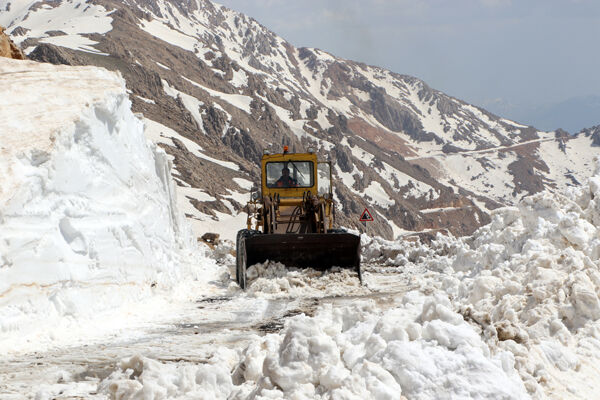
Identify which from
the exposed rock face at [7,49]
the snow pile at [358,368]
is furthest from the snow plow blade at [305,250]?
the exposed rock face at [7,49]

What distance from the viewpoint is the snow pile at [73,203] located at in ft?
21.4

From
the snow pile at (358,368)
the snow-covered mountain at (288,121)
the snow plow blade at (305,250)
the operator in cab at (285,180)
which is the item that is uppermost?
the snow-covered mountain at (288,121)

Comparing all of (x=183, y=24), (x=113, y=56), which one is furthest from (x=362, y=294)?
(x=183, y=24)

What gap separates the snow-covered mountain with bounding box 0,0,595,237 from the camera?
5169 centimetres

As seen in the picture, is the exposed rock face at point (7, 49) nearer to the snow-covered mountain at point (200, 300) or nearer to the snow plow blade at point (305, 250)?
the snow-covered mountain at point (200, 300)

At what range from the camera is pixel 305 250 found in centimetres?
1045

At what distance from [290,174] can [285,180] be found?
0.17m

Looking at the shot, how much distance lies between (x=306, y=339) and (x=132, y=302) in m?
4.95

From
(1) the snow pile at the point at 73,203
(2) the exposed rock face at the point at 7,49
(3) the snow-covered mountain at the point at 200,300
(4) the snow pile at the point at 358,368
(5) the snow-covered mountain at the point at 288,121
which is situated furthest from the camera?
(5) the snow-covered mountain at the point at 288,121

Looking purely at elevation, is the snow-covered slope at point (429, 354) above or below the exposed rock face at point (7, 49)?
below

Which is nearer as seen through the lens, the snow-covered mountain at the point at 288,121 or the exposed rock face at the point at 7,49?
the exposed rock face at the point at 7,49

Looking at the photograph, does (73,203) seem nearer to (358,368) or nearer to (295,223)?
(358,368)

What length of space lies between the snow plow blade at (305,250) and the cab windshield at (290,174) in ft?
9.47

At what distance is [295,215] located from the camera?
12.5 m
